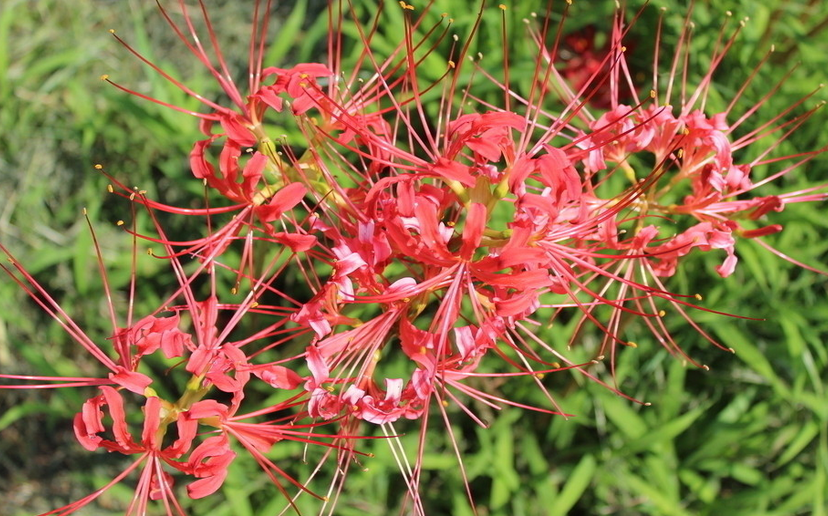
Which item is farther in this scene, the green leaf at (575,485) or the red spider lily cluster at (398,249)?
the green leaf at (575,485)

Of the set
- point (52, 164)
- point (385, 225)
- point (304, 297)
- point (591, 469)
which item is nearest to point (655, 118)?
point (385, 225)

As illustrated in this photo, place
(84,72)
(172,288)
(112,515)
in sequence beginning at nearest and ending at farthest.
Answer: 1. (112,515)
2. (172,288)
3. (84,72)

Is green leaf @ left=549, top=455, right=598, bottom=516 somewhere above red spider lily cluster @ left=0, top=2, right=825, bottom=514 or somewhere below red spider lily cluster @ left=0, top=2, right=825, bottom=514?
below

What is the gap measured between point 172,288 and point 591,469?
141cm

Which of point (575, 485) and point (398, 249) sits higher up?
point (398, 249)

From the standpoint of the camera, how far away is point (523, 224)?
1.13m

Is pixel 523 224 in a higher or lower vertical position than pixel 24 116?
higher

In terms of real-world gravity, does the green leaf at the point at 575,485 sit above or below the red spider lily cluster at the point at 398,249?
below

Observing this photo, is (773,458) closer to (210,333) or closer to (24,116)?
(210,333)

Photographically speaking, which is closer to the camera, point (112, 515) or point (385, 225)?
point (385, 225)

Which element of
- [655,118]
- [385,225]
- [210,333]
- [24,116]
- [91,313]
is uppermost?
[655,118]

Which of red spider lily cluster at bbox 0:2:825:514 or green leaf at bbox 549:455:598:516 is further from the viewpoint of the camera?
green leaf at bbox 549:455:598:516

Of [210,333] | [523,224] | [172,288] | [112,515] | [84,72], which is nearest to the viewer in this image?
[523,224]

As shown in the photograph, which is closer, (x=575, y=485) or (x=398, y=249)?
(x=398, y=249)
